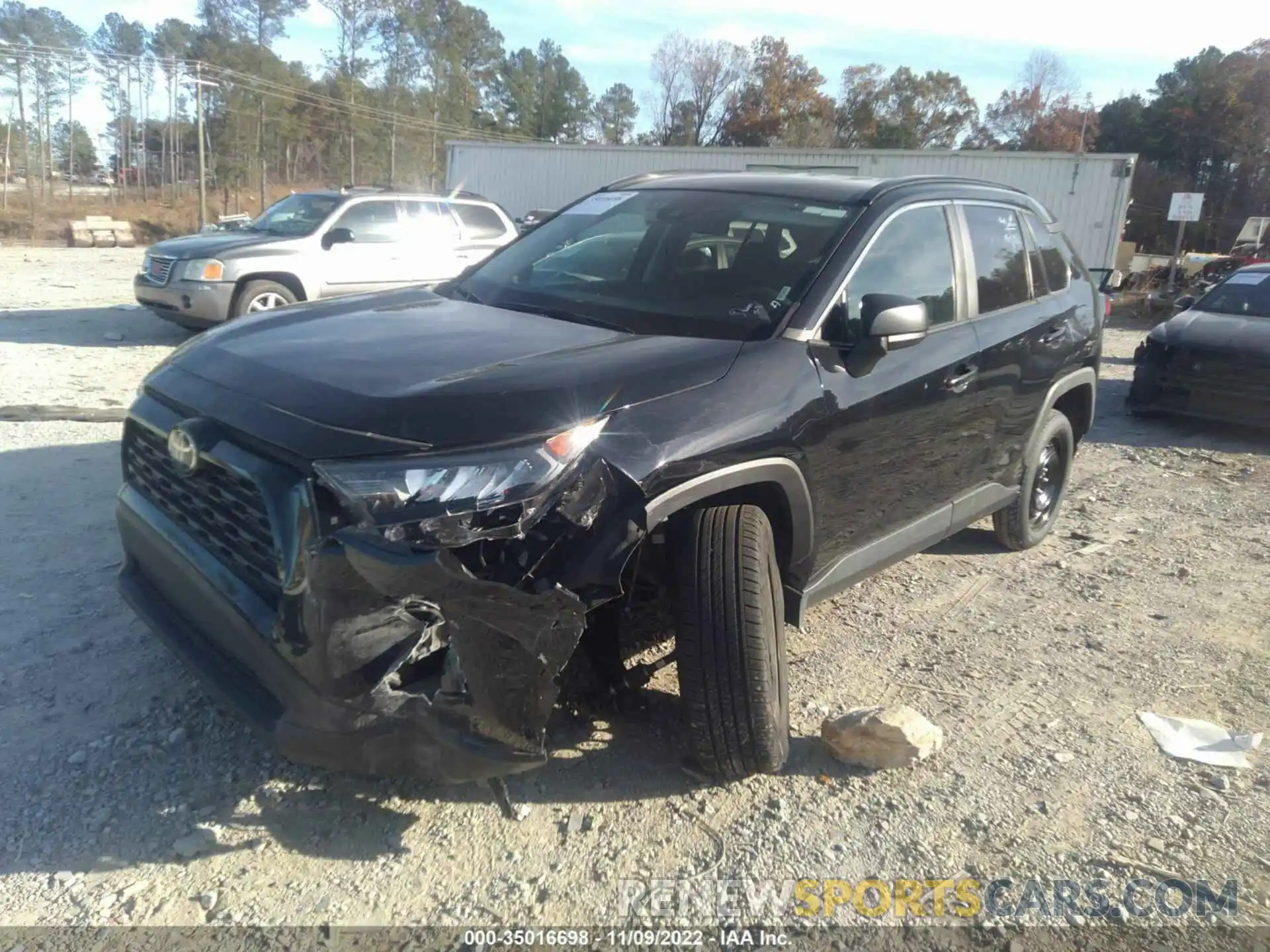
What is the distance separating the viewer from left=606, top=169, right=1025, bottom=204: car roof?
3740 mm

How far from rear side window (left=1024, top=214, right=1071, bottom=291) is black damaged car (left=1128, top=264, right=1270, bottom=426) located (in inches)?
167

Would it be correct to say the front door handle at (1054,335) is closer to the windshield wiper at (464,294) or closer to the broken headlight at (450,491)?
the windshield wiper at (464,294)

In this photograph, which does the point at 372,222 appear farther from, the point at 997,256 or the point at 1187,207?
the point at 1187,207

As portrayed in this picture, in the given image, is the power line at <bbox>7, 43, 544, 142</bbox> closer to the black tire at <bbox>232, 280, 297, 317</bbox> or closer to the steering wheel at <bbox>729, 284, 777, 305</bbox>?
the black tire at <bbox>232, 280, 297, 317</bbox>

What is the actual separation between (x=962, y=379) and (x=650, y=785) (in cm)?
206

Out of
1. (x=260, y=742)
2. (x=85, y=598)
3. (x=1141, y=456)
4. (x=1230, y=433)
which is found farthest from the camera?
(x=1230, y=433)

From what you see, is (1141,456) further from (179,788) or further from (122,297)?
(122,297)

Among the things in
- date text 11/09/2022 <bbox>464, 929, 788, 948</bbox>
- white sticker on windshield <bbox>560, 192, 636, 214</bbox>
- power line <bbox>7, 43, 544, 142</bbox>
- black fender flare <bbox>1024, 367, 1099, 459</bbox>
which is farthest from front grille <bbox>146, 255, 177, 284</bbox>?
power line <bbox>7, 43, 544, 142</bbox>

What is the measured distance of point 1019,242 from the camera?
4.67 metres

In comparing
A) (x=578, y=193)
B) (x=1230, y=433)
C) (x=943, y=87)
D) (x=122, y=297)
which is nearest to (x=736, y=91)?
(x=943, y=87)

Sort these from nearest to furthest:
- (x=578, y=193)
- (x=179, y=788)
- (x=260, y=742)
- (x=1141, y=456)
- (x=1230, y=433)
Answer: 1. (x=179, y=788)
2. (x=260, y=742)
3. (x=1141, y=456)
4. (x=1230, y=433)
5. (x=578, y=193)

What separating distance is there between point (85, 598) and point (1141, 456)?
7469 millimetres

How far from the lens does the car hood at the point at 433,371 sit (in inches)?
96.7
